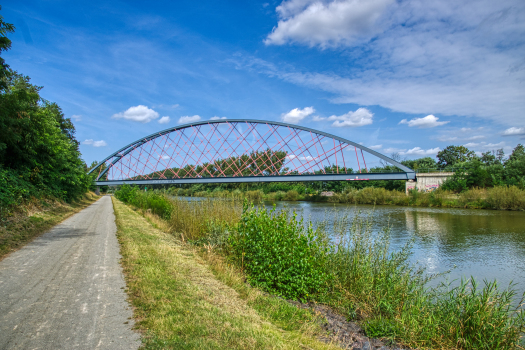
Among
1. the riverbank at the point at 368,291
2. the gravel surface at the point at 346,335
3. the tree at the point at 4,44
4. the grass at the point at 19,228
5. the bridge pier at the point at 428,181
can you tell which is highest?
the tree at the point at 4,44

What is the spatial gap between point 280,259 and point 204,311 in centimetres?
234

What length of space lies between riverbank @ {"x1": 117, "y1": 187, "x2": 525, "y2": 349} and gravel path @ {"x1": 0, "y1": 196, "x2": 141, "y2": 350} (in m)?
2.94

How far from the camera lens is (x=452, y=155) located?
323 ft

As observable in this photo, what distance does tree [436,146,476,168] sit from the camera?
95.7 m

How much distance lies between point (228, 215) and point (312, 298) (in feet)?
13.7

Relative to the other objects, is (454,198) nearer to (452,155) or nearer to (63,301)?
(63,301)

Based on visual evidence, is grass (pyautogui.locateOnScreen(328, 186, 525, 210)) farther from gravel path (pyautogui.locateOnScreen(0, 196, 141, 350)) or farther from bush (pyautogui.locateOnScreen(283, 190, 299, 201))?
gravel path (pyautogui.locateOnScreen(0, 196, 141, 350))

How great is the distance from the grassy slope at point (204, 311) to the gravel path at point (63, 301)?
31cm

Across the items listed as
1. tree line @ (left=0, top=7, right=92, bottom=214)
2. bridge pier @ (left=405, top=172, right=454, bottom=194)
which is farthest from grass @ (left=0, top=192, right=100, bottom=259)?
bridge pier @ (left=405, top=172, right=454, bottom=194)

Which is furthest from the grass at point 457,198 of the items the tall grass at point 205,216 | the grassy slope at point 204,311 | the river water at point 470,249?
the grassy slope at point 204,311

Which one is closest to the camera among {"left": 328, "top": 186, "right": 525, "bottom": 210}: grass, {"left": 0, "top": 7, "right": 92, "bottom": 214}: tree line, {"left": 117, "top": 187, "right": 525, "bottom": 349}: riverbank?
{"left": 117, "top": 187, "right": 525, "bottom": 349}: riverbank

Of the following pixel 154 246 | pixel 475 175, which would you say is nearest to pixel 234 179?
pixel 475 175

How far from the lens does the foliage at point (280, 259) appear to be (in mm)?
6719

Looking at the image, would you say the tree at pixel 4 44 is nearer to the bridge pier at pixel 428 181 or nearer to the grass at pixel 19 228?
the grass at pixel 19 228
